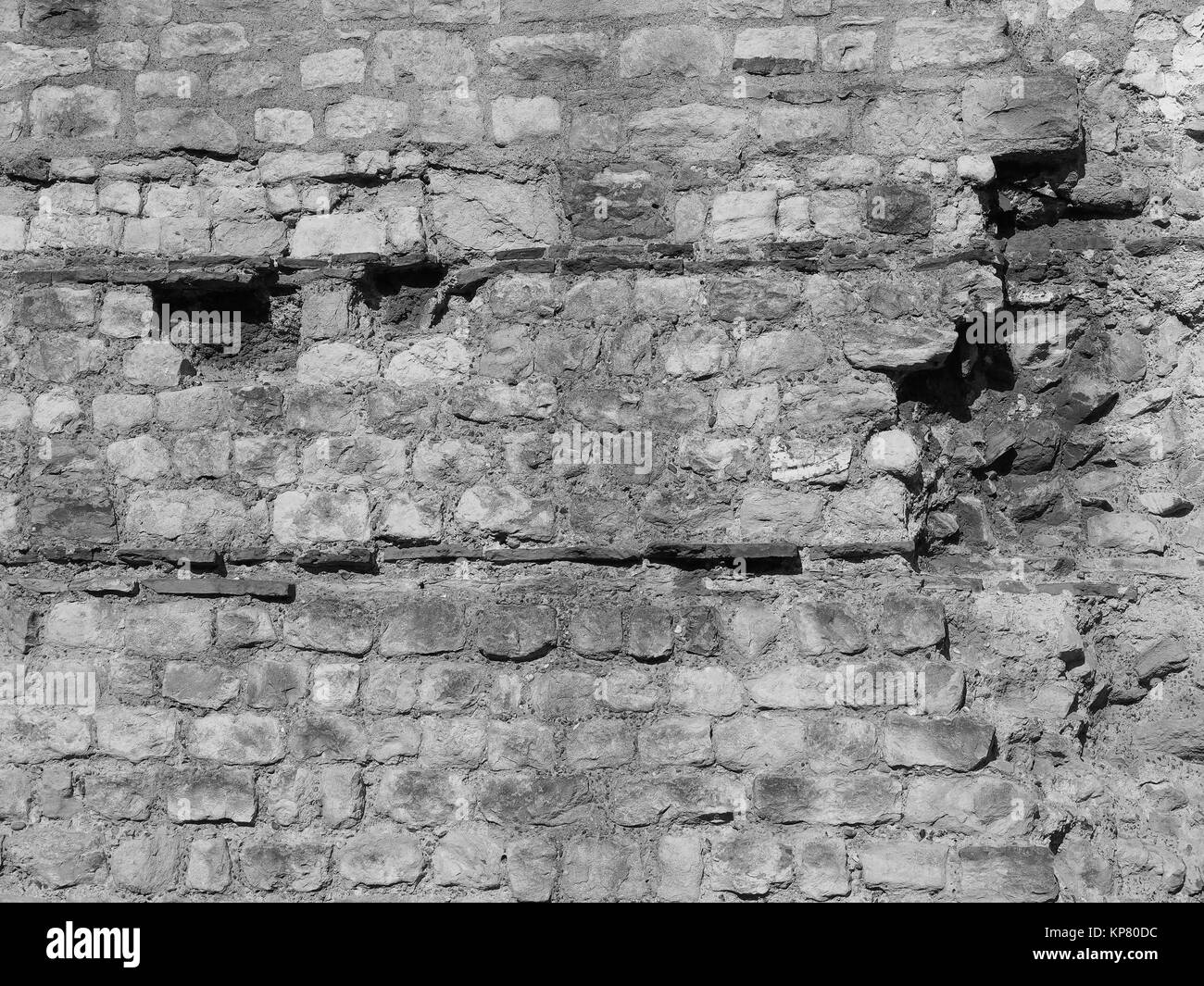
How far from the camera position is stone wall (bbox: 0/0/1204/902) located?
346 cm

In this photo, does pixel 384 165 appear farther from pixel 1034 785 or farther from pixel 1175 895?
pixel 1175 895

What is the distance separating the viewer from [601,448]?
3576 millimetres

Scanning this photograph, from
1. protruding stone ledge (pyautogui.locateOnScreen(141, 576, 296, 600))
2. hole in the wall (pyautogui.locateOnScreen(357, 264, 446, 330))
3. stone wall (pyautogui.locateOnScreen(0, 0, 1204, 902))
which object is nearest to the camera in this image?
stone wall (pyautogui.locateOnScreen(0, 0, 1204, 902))

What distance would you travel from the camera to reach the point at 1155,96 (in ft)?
11.9

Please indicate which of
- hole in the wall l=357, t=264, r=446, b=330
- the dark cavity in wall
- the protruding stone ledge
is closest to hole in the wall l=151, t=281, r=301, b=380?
the dark cavity in wall

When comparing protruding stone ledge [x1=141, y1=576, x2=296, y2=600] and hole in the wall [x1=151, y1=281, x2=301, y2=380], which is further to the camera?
hole in the wall [x1=151, y1=281, x2=301, y2=380]

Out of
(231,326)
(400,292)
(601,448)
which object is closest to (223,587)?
(231,326)

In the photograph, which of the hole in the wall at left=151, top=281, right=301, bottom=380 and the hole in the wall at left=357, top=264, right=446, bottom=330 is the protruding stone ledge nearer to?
the hole in the wall at left=151, top=281, right=301, bottom=380

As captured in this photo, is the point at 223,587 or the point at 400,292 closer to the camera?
the point at 223,587

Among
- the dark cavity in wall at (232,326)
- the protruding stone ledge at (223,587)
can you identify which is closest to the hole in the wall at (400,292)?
the dark cavity in wall at (232,326)

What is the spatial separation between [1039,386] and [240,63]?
2.87 meters

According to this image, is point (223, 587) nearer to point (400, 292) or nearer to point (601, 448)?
point (400, 292)

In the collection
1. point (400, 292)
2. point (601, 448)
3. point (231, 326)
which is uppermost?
point (400, 292)

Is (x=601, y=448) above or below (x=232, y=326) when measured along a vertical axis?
below
